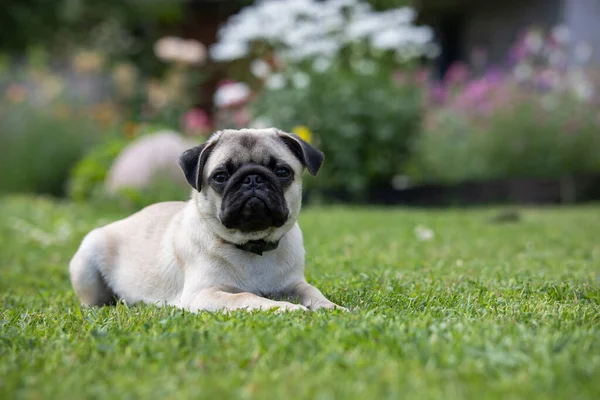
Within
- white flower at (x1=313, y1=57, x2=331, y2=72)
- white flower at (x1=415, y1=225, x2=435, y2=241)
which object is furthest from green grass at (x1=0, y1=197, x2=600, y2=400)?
white flower at (x1=313, y1=57, x2=331, y2=72)

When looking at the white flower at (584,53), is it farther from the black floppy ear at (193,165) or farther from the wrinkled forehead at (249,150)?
the black floppy ear at (193,165)

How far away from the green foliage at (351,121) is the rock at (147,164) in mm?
1621

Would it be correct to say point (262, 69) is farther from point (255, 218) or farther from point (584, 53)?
point (255, 218)

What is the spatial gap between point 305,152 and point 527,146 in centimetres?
838

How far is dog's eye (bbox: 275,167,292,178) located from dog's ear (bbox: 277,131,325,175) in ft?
0.40

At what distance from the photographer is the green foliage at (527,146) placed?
11.4 meters

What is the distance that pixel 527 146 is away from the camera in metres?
11.5

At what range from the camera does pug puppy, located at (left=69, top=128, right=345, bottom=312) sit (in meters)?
3.75

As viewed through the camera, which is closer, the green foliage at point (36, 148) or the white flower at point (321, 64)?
the white flower at point (321, 64)

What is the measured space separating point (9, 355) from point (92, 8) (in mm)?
18899

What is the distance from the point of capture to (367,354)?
2.62 m

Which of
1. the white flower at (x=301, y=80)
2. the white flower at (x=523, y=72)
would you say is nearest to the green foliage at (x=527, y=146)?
the white flower at (x=523, y=72)

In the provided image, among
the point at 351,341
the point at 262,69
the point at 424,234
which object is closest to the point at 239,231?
the point at 351,341

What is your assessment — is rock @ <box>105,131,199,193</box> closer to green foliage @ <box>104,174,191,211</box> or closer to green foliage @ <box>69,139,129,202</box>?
green foliage @ <box>104,174,191,211</box>
